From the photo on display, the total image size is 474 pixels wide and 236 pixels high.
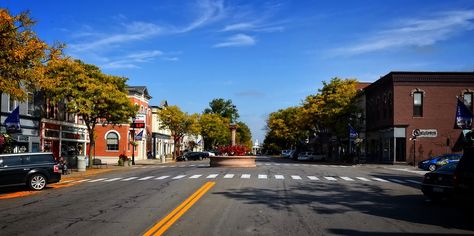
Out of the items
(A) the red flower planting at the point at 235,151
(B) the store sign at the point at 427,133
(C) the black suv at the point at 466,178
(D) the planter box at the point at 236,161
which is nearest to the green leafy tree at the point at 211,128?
(B) the store sign at the point at 427,133

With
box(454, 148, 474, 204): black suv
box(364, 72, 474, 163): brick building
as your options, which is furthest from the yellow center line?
box(364, 72, 474, 163): brick building

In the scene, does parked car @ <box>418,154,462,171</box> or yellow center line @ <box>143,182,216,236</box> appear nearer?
yellow center line @ <box>143,182,216,236</box>

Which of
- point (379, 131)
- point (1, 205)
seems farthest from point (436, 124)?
point (1, 205)

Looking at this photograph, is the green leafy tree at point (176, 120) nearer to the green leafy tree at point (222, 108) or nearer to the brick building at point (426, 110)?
the brick building at point (426, 110)

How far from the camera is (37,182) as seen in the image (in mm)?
22203

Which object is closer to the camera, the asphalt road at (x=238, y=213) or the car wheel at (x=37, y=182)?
the asphalt road at (x=238, y=213)

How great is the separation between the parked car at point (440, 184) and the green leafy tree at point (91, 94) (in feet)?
87.9

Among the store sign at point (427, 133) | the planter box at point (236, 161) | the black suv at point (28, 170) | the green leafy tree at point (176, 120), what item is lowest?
the planter box at point (236, 161)

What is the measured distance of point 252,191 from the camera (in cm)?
1973

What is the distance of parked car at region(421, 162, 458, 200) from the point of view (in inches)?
635

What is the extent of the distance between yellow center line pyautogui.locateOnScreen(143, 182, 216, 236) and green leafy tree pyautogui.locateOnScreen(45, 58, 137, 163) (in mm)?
21717

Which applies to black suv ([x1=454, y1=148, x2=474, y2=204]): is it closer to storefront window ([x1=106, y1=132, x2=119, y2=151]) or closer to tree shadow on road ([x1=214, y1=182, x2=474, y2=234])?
tree shadow on road ([x1=214, y1=182, x2=474, y2=234])

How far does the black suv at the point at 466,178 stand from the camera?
38.8 feet

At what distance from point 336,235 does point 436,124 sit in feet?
143
